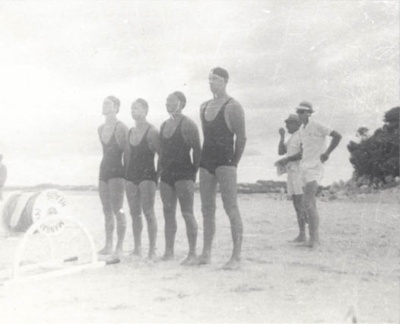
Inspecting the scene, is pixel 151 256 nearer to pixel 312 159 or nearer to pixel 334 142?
pixel 312 159

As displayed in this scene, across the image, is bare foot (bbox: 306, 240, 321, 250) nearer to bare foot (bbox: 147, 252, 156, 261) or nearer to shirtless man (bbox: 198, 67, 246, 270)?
shirtless man (bbox: 198, 67, 246, 270)

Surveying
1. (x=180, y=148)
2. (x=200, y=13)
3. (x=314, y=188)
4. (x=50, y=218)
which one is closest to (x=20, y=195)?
(x=50, y=218)

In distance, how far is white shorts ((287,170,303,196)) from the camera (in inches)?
236

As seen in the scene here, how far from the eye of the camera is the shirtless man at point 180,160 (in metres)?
4.55

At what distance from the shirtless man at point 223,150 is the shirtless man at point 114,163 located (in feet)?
3.10

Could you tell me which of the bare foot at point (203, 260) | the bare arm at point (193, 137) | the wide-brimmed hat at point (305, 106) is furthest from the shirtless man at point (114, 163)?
the wide-brimmed hat at point (305, 106)

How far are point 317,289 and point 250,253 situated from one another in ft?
5.11

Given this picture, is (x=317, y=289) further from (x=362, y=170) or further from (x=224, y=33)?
(x=362, y=170)

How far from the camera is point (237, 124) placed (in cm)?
433

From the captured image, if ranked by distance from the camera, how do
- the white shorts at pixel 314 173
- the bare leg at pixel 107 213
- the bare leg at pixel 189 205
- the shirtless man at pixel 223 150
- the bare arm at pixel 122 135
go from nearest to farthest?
the shirtless man at pixel 223 150 < the bare leg at pixel 189 205 < the bare arm at pixel 122 135 < the bare leg at pixel 107 213 < the white shorts at pixel 314 173

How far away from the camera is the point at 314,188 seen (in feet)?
17.6

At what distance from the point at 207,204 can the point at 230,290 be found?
42.1 inches

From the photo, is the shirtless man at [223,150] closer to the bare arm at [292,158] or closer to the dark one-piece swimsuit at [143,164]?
the dark one-piece swimsuit at [143,164]

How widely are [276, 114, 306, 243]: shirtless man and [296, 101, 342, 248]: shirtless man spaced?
478mm
